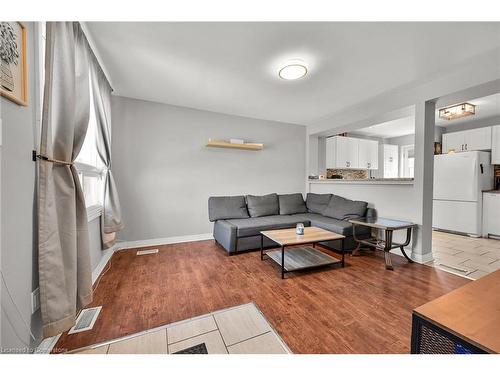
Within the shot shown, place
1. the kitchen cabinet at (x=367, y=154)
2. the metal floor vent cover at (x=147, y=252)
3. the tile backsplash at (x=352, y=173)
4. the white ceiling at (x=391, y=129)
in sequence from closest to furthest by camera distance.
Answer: the metal floor vent cover at (x=147, y=252) → the white ceiling at (x=391, y=129) → the kitchen cabinet at (x=367, y=154) → the tile backsplash at (x=352, y=173)

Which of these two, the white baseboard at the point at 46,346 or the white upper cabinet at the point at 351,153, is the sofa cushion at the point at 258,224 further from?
the white upper cabinet at the point at 351,153

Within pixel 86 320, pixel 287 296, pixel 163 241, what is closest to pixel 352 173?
pixel 287 296

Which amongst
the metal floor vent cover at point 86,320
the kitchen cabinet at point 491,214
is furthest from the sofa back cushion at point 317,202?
the metal floor vent cover at point 86,320

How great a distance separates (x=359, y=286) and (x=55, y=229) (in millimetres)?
2563

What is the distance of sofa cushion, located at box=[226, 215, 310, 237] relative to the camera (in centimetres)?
301

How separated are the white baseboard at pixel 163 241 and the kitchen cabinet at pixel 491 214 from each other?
5.20m

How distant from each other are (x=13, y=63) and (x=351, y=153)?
18.5 feet

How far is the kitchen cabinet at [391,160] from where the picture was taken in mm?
5905

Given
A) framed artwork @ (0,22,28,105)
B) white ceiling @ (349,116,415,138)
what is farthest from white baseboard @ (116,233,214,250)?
white ceiling @ (349,116,415,138)

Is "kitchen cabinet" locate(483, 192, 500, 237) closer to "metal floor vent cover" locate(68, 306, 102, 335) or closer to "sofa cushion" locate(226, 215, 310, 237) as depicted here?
Result: "sofa cushion" locate(226, 215, 310, 237)

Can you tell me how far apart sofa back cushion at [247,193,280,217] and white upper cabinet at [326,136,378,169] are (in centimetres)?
199

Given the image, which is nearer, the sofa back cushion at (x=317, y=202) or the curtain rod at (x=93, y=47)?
the curtain rod at (x=93, y=47)

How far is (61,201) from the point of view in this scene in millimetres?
1294
